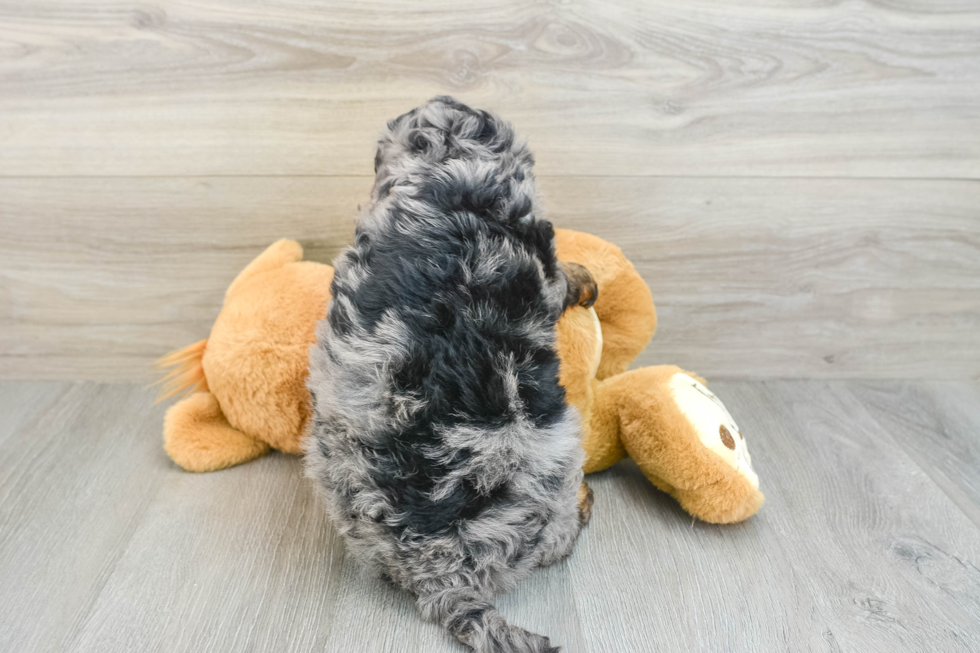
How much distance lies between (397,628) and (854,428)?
2.58 feet

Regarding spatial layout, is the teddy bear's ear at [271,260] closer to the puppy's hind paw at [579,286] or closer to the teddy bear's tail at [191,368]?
the teddy bear's tail at [191,368]

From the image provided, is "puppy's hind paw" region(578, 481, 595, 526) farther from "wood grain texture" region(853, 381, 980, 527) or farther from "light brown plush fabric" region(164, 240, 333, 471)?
"wood grain texture" region(853, 381, 980, 527)

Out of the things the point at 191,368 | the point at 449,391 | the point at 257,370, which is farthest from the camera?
the point at 191,368

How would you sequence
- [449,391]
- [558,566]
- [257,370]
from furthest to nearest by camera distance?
[257,370]
[558,566]
[449,391]

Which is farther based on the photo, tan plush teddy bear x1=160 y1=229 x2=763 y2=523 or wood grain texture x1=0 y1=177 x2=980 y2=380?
wood grain texture x1=0 y1=177 x2=980 y2=380

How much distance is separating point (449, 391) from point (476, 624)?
0.23m

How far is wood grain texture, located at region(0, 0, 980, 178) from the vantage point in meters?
0.93

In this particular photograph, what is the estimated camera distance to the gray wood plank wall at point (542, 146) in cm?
94

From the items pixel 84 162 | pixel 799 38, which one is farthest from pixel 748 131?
pixel 84 162

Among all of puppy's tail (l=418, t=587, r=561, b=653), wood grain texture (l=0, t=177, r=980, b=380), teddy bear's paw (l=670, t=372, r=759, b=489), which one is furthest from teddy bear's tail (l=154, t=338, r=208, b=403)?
teddy bear's paw (l=670, t=372, r=759, b=489)

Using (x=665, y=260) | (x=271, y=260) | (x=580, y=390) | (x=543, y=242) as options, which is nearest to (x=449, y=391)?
(x=543, y=242)

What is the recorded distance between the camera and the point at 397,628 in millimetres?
670

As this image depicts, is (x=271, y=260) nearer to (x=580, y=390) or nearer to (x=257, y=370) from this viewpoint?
(x=257, y=370)

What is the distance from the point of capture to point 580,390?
2.76 feet
